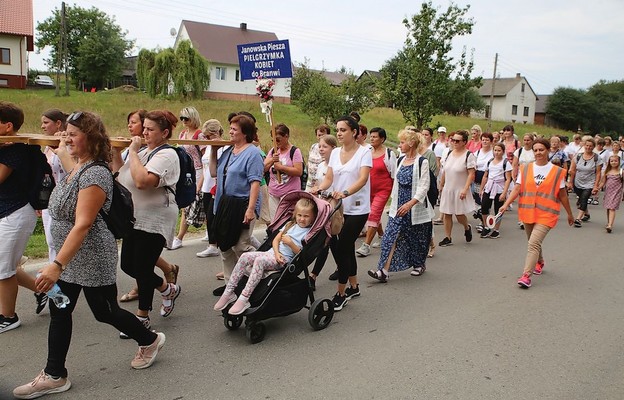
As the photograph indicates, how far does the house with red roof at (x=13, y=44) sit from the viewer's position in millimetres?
43312

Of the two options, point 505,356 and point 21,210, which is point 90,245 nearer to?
point 21,210

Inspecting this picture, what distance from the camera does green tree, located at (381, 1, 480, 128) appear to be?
17875 mm

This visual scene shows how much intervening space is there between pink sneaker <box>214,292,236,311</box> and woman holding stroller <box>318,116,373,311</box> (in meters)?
1.26

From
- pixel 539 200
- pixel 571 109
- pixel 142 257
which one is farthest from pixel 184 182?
pixel 571 109

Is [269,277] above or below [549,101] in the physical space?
below

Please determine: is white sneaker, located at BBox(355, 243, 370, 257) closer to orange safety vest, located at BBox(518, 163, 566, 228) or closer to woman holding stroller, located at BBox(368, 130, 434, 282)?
woman holding stroller, located at BBox(368, 130, 434, 282)

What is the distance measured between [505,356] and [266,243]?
7.65ft

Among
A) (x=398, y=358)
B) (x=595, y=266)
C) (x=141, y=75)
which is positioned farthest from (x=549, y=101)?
(x=398, y=358)

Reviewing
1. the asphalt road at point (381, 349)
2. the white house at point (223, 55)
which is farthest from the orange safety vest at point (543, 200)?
the white house at point (223, 55)

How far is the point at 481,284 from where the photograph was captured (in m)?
6.53

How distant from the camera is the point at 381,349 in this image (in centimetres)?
448

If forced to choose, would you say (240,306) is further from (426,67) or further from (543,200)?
(426,67)

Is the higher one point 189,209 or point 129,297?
point 189,209

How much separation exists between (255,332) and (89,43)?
65.7 metres
